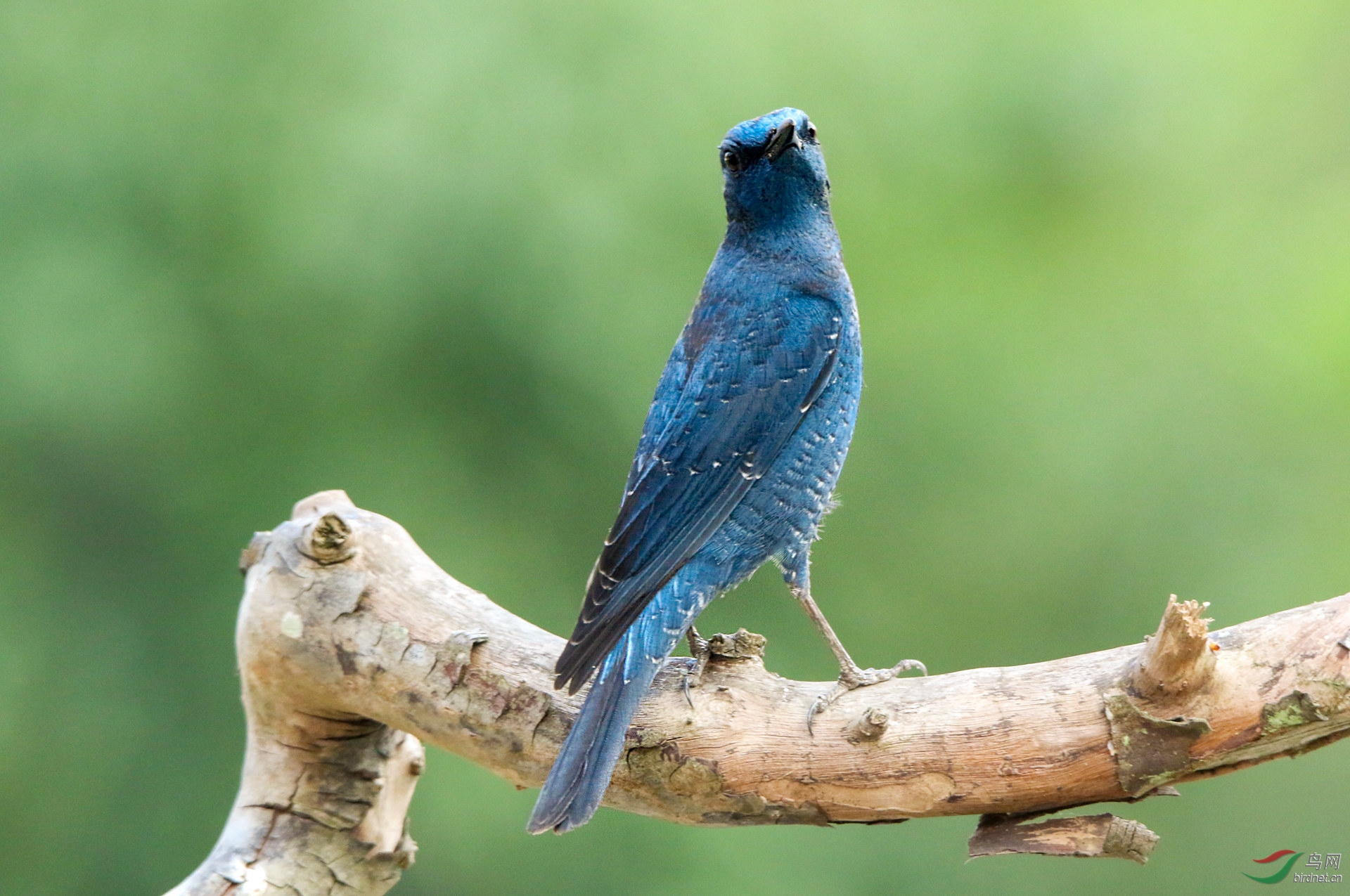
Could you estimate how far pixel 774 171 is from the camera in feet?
11.2

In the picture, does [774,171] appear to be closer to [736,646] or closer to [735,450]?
[735,450]

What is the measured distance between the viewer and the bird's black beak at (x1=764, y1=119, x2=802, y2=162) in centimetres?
332

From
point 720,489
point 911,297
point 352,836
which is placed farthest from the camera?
point 911,297

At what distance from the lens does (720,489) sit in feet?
10.4

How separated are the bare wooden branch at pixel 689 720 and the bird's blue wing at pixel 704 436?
0.94ft

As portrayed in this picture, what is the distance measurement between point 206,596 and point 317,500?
2238 millimetres

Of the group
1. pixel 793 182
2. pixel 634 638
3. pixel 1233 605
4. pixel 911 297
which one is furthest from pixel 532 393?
pixel 1233 605

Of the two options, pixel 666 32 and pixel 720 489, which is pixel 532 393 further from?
pixel 720 489

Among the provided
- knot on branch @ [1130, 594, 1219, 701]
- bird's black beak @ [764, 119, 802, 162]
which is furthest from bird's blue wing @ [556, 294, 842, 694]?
knot on branch @ [1130, 594, 1219, 701]

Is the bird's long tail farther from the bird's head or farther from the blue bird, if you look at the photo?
the bird's head

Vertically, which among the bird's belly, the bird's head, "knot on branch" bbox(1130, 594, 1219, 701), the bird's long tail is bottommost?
the bird's long tail

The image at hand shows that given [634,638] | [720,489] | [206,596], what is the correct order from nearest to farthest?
[634,638]
[720,489]
[206,596]

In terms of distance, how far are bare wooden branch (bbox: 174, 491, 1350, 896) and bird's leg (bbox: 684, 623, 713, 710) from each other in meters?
0.02

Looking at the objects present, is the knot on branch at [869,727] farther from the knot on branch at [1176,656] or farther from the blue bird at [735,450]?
the knot on branch at [1176,656]
